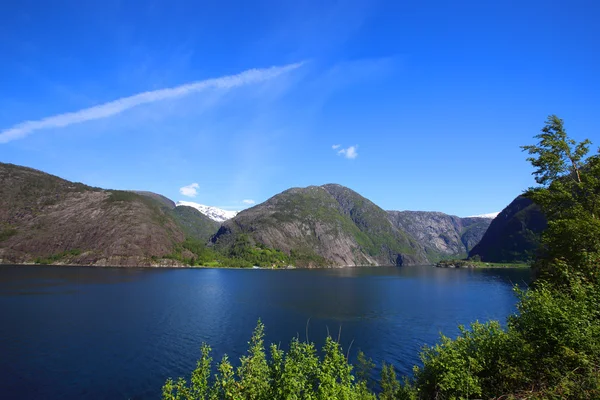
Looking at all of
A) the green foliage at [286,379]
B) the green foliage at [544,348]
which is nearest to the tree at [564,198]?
the green foliage at [544,348]

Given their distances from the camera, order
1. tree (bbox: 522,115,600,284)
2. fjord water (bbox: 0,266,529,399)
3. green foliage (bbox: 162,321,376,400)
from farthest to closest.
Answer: fjord water (bbox: 0,266,529,399), tree (bbox: 522,115,600,284), green foliage (bbox: 162,321,376,400)

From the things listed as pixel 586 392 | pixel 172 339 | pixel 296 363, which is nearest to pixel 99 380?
pixel 172 339

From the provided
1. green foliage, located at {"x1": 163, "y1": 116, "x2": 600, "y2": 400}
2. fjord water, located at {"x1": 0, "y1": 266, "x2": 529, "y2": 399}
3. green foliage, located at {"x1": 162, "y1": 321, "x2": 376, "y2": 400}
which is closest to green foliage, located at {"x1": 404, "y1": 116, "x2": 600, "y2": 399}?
green foliage, located at {"x1": 163, "y1": 116, "x2": 600, "y2": 400}

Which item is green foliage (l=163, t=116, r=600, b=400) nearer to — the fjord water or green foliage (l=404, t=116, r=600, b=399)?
green foliage (l=404, t=116, r=600, b=399)

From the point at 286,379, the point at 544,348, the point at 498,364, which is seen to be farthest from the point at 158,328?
the point at 544,348

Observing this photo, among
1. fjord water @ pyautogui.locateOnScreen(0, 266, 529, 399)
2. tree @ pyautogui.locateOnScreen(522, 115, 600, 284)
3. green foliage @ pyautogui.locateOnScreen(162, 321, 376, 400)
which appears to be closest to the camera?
green foliage @ pyautogui.locateOnScreen(162, 321, 376, 400)

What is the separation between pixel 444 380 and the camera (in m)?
18.5

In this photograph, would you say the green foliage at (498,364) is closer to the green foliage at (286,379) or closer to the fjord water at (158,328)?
the green foliage at (286,379)

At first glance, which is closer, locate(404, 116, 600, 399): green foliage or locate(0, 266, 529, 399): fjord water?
locate(404, 116, 600, 399): green foliage

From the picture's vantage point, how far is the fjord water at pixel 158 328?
39.7 meters

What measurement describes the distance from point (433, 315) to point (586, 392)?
73.7 meters

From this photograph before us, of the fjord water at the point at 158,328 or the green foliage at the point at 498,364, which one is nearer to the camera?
the green foliage at the point at 498,364

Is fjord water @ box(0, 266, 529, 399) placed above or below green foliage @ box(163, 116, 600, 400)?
below

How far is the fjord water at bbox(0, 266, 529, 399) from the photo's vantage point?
1563 inches
